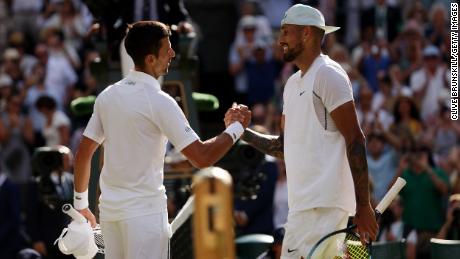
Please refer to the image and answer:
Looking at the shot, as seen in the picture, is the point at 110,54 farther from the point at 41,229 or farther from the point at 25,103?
the point at 25,103

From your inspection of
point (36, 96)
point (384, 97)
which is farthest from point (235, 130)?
point (36, 96)

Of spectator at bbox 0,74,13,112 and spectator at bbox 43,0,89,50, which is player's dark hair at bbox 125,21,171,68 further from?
spectator at bbox 43,0,89,50

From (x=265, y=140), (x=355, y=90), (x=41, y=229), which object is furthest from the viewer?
(x=355, y=90)

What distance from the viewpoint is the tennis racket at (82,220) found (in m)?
7.70

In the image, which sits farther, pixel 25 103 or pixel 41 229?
pixel 25 103

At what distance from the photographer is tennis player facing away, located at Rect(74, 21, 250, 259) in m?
7.29

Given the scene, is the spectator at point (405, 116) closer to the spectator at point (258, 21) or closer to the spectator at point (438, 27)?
the spectator at point (438, 27)

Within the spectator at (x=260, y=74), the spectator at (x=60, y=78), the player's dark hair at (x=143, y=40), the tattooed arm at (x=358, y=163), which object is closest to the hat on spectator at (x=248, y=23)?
the spectator at (x=260, y=74)

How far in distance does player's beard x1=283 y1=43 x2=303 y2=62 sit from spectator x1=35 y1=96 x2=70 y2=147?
9.10 meters

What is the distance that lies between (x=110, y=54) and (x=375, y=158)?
469 centimetres

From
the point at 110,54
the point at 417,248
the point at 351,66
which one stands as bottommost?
the point at 417,248

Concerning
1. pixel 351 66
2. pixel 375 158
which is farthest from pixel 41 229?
pixel 351 66

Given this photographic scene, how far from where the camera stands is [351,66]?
17.3 m

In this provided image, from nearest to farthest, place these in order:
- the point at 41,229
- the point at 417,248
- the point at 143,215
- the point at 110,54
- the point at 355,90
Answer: the point at 143,215 < the point at 110,54 < the point at 417,248 < the point at 41,229 < the point at 355,90
